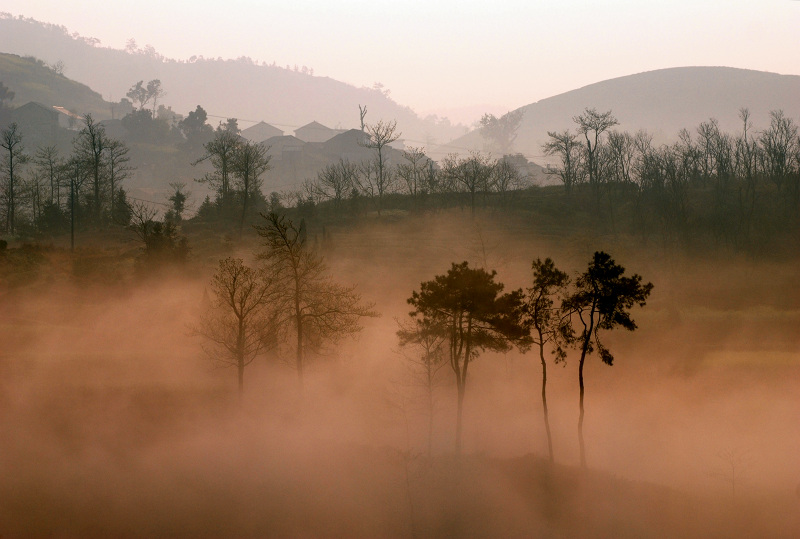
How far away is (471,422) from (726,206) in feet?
224

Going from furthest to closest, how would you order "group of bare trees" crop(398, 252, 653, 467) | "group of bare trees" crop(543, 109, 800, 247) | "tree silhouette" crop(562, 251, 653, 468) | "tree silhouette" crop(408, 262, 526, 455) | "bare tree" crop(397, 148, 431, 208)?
"bare tree" crop(397, 148, 431, 208) → "group of bare trees" crop(543, 109, 800, 247) → "tree silhouette" crop(408, 262, 526, 455) → "group of bare trees" crop(398, 252, 653, 467) → "tree silhouette" crop(562, 251, 653, 468)

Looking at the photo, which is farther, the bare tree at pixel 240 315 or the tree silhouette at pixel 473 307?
the bare tree at pixel 240 315

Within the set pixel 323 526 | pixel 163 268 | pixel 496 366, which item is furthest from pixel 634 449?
pixel 163 268

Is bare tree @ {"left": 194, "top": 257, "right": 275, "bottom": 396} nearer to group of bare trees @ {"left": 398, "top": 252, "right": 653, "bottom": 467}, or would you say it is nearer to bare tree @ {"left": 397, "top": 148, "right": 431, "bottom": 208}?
group of bare trees @ {"left": 398, "top": 252, "right": 653, "bottom": 467}

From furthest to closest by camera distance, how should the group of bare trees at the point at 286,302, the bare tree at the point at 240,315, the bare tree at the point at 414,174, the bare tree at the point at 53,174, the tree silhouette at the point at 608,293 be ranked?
1. the bare tree at the point at 414,174
2. the bare tree at the point at 53,174
3. the bare tree at the point at 240,315
4. the group of bare trees at the point at 286,302
5. the tree silhouette at the point at 608,293

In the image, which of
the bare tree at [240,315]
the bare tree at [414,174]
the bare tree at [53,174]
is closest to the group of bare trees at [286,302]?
the bare tree at [240,315]

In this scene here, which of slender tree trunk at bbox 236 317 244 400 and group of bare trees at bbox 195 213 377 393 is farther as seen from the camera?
slender tree trunk at bbox 236 317 244 400

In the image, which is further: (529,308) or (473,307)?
(473,307)

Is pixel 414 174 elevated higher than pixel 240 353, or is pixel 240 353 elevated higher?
pixel 414 174

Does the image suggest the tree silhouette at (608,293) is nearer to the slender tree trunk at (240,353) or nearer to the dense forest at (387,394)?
the dense forest at (387,394)

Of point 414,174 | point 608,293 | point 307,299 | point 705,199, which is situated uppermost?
point 414,174

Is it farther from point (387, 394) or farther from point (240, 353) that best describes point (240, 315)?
point (387, 394)

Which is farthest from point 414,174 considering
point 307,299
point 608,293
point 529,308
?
point 608,293

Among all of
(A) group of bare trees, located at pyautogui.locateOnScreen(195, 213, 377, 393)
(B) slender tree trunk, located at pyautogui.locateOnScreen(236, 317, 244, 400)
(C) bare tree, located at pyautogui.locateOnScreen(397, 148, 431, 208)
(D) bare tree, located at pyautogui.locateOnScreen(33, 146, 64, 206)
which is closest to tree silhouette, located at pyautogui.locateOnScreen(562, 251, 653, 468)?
(A) group of bare trees, located at pyautogui.locateOnScreen(195, 213, 377, 393)
